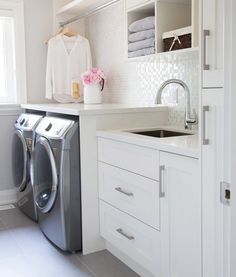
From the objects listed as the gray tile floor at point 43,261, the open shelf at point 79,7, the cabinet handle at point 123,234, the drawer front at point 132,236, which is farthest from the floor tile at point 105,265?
the open shelf at point 79,7

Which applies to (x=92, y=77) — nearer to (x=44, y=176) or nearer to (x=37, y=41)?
(x=37, y=41)

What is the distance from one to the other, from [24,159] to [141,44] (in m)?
1.46

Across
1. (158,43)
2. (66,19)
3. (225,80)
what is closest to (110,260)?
(158,43)

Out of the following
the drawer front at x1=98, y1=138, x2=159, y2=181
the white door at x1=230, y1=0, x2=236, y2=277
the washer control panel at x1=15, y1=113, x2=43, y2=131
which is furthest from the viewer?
the washer control panel at x1=15, y1=113, x2=43, y2=131

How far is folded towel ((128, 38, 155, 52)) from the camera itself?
8.40 ft

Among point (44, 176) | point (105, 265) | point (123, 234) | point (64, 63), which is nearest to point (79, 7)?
point (64, 63)

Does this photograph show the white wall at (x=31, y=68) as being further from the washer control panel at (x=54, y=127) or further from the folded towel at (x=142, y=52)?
the folded towel at (x=142, y=52)

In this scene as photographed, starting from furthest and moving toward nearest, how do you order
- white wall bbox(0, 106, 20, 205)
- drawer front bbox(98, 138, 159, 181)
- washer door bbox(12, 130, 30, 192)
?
white wall bbox(0, 106, 20, 205), washer door bbox(12, 130, 30, 192), drawer front bbox(98, 138, 159, 181)

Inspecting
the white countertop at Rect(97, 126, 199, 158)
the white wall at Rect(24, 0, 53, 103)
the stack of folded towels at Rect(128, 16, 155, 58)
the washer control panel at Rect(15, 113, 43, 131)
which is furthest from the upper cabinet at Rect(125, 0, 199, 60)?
the white wall at Rect(24, 0, 53, 103)

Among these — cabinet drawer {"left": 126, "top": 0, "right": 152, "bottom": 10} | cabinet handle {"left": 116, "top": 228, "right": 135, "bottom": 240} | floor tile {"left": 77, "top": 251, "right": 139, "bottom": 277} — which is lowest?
floor tile {"left": 77, "top": 251, "right": 139, "bottom": 277}

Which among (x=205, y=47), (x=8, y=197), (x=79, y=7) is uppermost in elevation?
(x=79, y=7)

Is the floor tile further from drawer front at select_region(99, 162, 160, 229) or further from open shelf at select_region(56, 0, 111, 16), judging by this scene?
open shelf at select_region(56, 0, 111, 16)

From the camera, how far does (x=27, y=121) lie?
3.37 meters

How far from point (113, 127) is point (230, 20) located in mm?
1506
